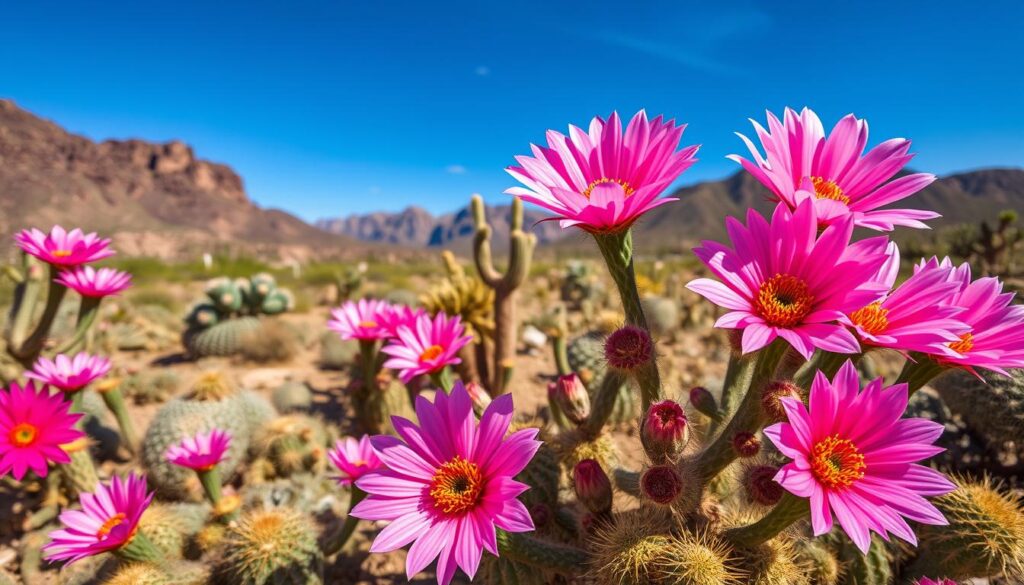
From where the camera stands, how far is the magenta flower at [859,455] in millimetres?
1039

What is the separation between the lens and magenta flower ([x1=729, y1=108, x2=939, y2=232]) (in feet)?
4.09

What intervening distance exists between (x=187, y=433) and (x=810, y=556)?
330 cm

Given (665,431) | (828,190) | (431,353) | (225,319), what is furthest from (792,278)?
(225,319)

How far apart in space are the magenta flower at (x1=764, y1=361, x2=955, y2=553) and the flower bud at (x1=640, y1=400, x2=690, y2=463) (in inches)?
10.1

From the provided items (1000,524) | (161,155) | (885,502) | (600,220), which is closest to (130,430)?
(600,220)

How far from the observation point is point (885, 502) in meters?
1.09

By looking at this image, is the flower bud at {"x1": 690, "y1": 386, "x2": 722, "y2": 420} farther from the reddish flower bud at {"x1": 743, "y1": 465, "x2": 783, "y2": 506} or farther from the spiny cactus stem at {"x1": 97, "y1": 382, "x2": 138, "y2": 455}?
the spiny cactus stem at {"x1": 97, "y1": 382, "x2": 138, "y2": 455}

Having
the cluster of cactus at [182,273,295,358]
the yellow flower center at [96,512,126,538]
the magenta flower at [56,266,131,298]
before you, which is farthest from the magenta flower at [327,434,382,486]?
the cluster of cactus at [182,273,295,358]

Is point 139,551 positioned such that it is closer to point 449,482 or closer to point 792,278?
point 449,482

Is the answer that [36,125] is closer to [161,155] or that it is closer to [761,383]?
[161,155]

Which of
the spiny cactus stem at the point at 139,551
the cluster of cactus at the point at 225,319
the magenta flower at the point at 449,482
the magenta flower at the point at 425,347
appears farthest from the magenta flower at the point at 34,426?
the cluster of cactus at the point at 225,319

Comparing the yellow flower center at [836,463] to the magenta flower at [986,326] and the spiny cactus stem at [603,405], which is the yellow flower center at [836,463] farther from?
the spiny cactus stem at [603,405]

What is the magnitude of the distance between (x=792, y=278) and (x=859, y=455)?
457 millimetres

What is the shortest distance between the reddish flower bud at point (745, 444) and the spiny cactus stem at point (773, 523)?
0.12 m
